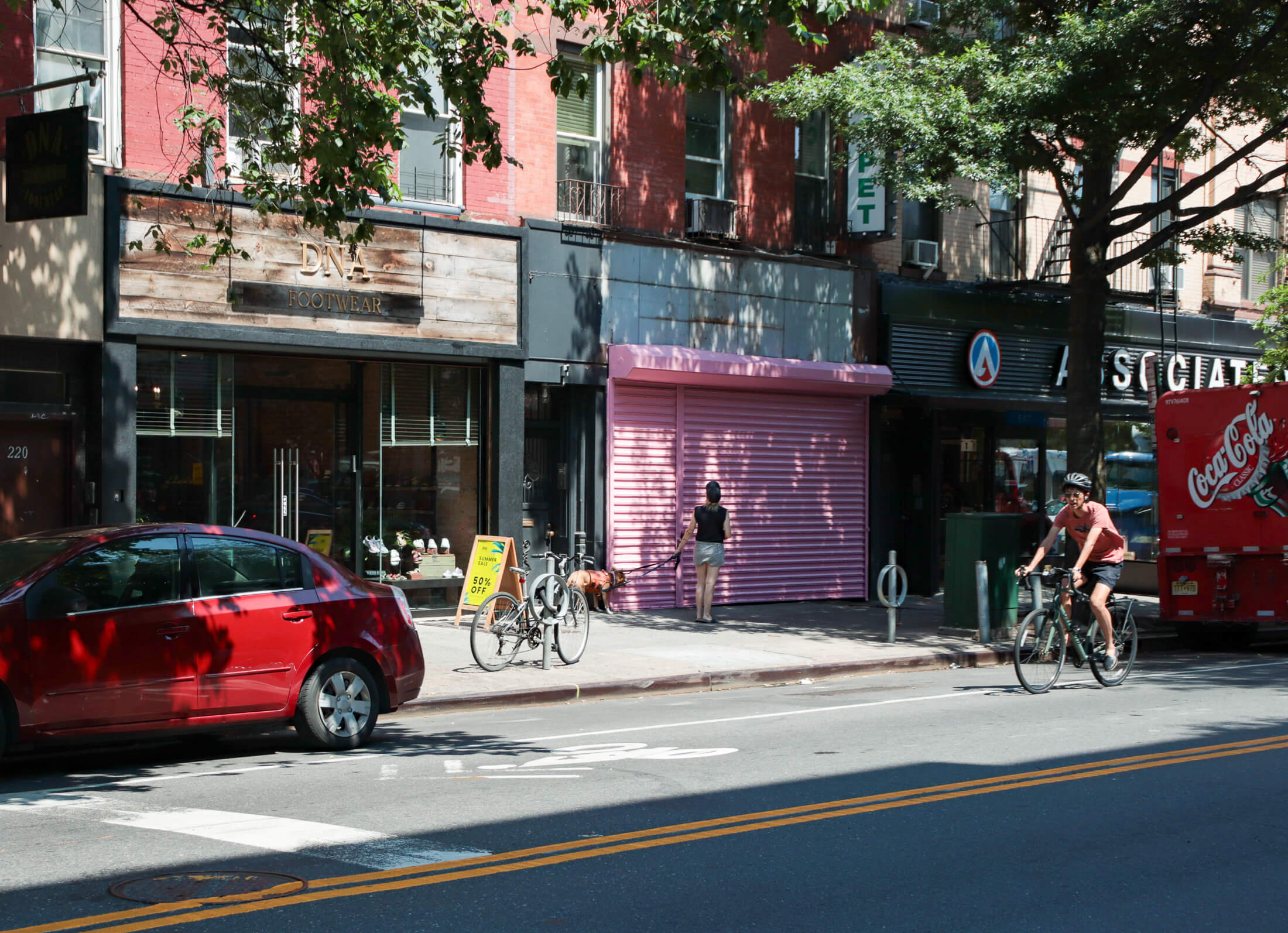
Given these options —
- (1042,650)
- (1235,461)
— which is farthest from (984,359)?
(1042,650)

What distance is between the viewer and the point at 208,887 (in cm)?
563

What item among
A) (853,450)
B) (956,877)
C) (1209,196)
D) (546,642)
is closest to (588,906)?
(956,877)

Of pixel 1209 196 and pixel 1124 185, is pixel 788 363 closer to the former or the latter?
pixel 1124 185

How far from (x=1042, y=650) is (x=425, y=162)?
31.6ft

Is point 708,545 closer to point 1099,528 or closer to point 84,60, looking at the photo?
point 1099,528

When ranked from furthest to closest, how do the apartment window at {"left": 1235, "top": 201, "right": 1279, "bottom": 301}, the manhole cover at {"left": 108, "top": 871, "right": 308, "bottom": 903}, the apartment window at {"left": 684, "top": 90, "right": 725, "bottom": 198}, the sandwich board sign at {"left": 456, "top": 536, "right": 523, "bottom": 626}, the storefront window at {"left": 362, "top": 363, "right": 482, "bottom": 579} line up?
the apartment window at {"left": 1235, "top": 201, "right": 1279, "bottom": 301}, the apartment window at {"left": 684, "top": 90, "right": 725, "bottom": 198}, the storefront window at {"left": 362, "top": 363, "right": 482, "bottom": 579}, the sandwich board sign at {"left": 456, "top": 536, "right": 523, "bottom": 626}, the manhole cover at {"left": 108, "top": 871, "right": 308, "bottom": 903}

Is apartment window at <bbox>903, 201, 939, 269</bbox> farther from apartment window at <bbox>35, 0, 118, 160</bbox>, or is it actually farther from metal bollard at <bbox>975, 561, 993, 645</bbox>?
apartment window at <bbox>35, 0, 118, 160</bbox>

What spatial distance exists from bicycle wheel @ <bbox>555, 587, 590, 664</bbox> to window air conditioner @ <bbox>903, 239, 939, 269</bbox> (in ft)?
32.3

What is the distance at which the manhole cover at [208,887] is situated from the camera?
548 centimetres

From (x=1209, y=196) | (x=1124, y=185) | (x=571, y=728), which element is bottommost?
(x=571, y=728)

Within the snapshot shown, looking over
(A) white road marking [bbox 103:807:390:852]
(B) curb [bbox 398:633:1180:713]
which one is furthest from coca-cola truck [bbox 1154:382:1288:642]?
(A) white road marking [bbox 103:807:390:852]

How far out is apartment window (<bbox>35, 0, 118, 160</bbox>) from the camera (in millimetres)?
14133

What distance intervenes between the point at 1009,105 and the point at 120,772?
1258 centimetres

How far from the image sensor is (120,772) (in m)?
8.52
